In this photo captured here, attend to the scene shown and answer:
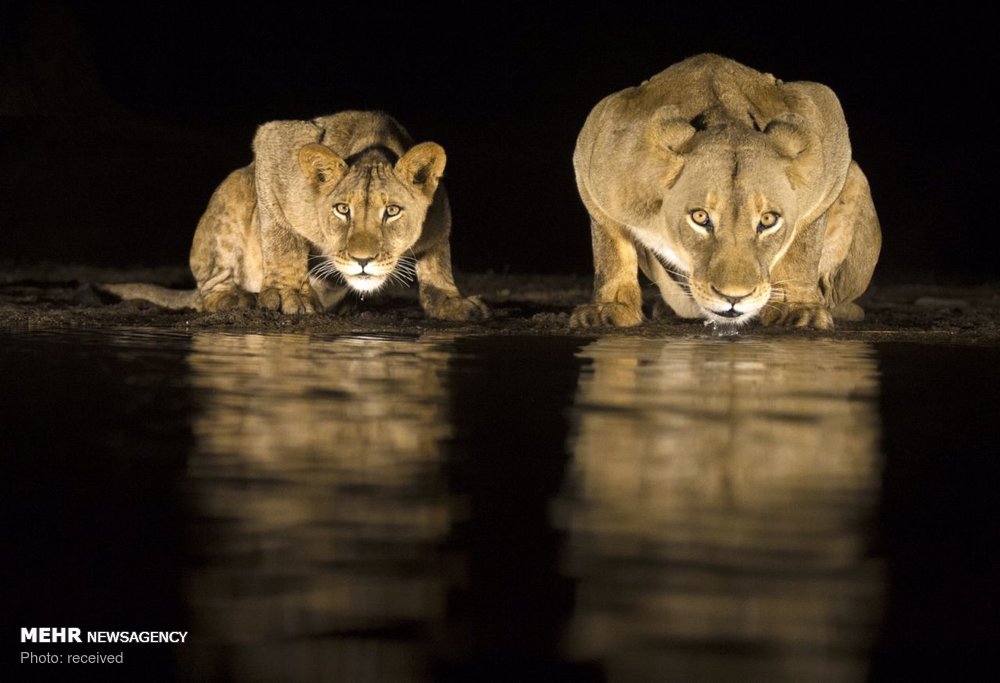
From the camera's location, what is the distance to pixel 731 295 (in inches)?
294

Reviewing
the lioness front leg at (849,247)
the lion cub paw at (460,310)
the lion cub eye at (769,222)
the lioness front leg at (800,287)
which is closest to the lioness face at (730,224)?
the lion cub eye at (769,222)

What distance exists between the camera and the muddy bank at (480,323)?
336 inches

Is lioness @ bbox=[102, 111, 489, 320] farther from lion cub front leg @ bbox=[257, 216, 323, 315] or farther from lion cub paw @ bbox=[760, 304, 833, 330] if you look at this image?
lion cub paw @ bbox=[760, 304, 833, 330]

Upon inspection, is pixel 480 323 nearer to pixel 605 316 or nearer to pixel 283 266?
pixel 605 316

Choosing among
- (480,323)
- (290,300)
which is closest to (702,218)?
(480,323)

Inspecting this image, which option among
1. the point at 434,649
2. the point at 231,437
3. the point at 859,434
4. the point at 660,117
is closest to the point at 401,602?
the point at 434,649

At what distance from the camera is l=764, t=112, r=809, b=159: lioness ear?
8.09m

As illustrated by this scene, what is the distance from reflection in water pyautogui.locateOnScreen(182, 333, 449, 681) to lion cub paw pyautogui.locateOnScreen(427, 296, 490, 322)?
330cm

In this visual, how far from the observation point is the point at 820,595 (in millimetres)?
2801

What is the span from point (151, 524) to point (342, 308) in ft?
21.4

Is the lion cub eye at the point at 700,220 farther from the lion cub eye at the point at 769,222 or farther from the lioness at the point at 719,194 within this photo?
the lion cub eye at the point at 769,222

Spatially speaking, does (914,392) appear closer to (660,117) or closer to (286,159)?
(660,117)

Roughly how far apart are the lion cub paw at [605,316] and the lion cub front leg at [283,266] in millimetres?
1559

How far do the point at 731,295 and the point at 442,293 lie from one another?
7.86 ft
